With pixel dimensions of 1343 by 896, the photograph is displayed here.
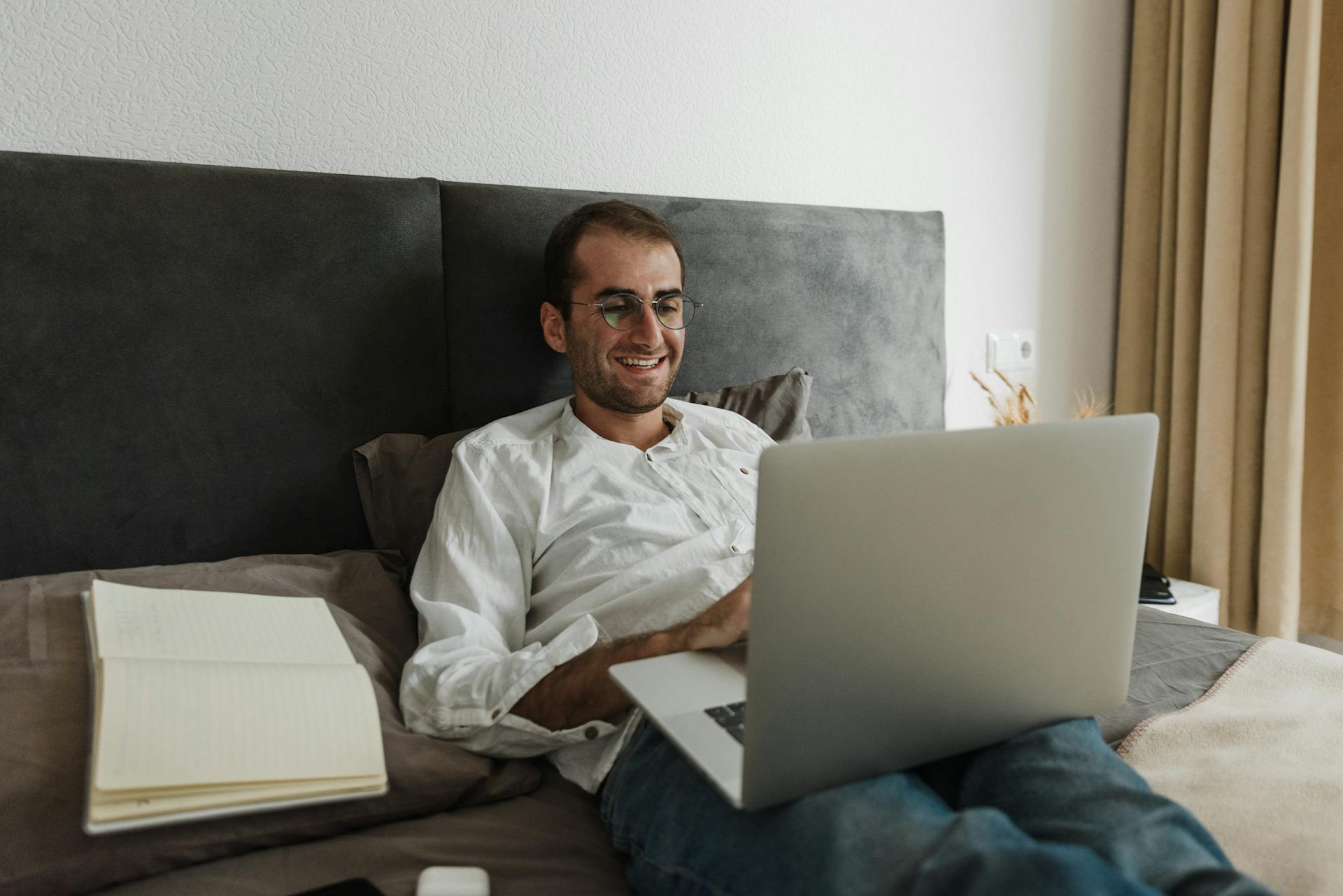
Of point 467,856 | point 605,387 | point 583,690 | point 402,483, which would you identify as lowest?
point 467,856

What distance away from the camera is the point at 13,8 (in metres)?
1.16

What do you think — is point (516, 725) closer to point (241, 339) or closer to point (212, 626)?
point (212, 626)

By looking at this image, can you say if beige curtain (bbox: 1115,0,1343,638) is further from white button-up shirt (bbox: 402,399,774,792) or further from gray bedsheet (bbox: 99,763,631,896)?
gray bedsheet (bbox: 99,763,631,896)

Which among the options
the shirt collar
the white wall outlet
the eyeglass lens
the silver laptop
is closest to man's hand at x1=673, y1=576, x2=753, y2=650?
the silver laptop

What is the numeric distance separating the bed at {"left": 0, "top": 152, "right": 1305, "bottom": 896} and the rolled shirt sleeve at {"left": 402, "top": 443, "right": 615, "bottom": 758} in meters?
0.04

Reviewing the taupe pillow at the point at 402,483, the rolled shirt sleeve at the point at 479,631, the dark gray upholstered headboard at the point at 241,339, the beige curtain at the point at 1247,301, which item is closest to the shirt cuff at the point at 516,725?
the rolled shirt sleeve at the point at 479,631

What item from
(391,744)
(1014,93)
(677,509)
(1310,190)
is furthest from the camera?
(1014,93)

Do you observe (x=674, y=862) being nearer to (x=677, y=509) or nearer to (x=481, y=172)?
(x=677, y=509)

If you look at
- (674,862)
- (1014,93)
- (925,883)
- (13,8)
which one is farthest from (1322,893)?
(1014,93)

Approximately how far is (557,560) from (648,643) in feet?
0.86

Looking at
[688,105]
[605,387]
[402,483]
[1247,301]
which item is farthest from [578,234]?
[1247,301]

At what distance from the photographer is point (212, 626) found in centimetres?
95

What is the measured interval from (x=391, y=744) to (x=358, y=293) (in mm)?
690

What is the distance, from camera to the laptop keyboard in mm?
798
